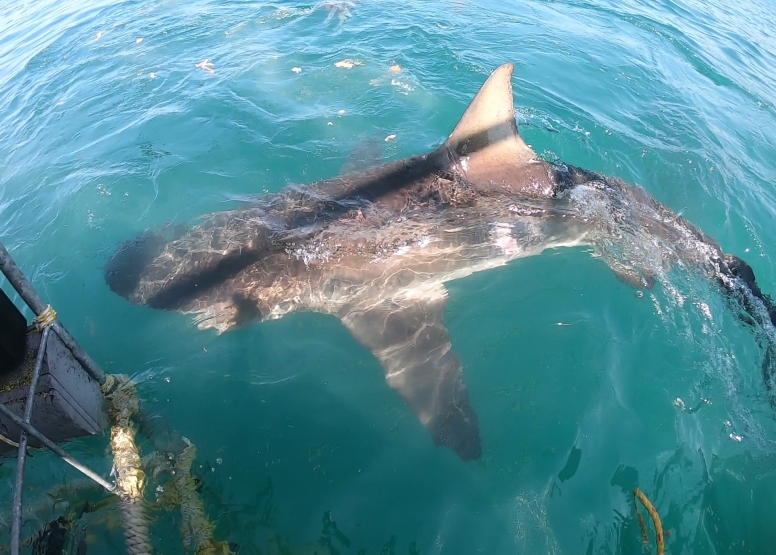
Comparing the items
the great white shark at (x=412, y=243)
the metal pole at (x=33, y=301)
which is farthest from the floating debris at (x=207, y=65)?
the metal pole at (x=33, y=301)

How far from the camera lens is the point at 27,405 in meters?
3.46

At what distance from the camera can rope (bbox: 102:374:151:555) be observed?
Answer: 395cm

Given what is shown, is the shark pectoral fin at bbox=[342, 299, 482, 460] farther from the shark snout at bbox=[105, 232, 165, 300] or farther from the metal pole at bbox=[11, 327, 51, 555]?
the metal pole at bbox=[11, 327, 51, 555]

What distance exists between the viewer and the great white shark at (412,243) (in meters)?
5.95

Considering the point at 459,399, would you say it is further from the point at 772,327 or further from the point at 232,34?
the point at 232,34

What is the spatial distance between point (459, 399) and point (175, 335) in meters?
3.44

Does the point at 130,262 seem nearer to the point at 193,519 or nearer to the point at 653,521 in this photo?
the point at 193,519

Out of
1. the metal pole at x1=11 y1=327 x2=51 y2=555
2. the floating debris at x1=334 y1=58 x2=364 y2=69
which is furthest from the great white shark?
the floating debris at x1=334 y1=58 x2=364 y2=69

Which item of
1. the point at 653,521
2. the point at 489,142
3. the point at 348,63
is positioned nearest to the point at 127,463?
the point at 653,521

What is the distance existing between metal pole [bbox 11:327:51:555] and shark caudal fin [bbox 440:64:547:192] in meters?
5.19

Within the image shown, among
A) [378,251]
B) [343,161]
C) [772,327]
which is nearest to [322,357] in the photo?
[378,251]

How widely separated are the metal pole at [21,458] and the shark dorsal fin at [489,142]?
17.0 ft

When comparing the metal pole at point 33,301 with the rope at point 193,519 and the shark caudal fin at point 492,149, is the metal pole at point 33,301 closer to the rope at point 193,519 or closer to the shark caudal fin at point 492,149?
the rope at point 193,519

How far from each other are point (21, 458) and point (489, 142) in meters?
5.98
